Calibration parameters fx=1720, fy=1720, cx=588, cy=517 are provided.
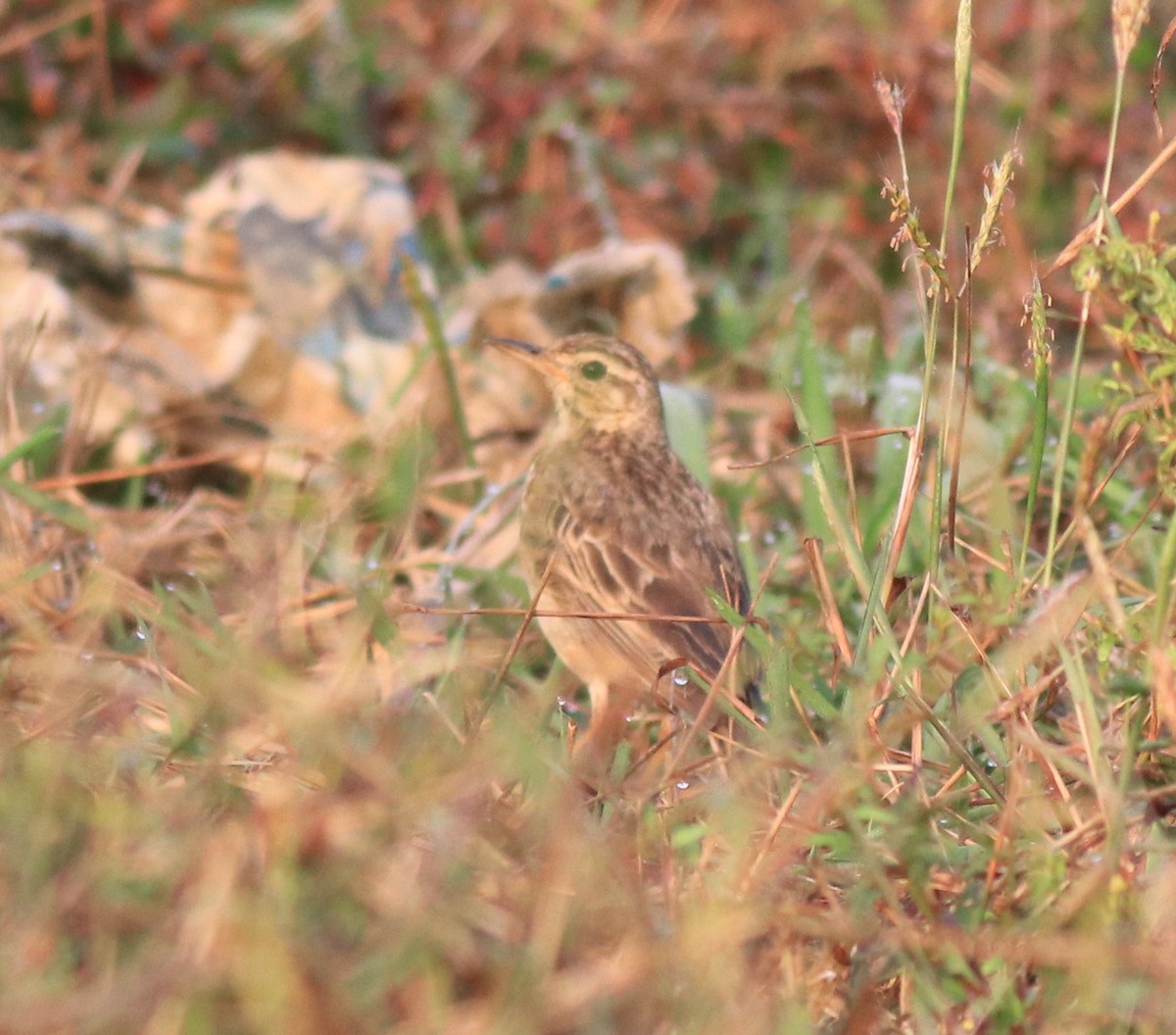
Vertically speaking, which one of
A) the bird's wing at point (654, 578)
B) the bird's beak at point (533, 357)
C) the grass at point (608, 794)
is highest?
the grass at point (608, 794)

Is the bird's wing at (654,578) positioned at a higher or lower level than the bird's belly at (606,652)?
higher

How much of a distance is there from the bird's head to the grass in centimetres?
60

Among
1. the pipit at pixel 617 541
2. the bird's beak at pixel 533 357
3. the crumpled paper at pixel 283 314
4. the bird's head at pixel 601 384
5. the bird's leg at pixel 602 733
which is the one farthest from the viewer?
the crumpled paper at pixel 283 314

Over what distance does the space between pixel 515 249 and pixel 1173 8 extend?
3.32 meters

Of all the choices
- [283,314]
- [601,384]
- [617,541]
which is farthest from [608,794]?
[283,314]

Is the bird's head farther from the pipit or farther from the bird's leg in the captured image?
the bird's leg

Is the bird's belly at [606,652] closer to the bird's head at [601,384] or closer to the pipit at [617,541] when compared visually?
the pipit at [617,541]

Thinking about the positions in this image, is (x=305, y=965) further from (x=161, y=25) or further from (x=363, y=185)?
(x=161, y=25)

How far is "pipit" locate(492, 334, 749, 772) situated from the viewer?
4.41 metres

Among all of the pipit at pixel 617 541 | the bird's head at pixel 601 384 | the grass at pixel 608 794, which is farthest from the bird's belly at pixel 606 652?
the bird's head at pixel 601 384

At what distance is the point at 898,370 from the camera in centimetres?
617

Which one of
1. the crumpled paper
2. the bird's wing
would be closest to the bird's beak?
the crumpled paper

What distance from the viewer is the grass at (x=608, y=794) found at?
244 cm

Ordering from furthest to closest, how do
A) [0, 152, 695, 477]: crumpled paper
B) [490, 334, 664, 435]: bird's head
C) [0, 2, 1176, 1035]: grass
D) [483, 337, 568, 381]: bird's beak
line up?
[0, 152, 695, 477]: crumpled paper → [483, 337, 568, 381]: bird's beak → [490, 334, 664, 435]: bird's head → [0, 2, 1176, 1035]: grass
